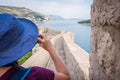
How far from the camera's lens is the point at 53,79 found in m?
1.86

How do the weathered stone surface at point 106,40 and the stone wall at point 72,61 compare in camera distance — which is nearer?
the weathered stone surface at point 106,40

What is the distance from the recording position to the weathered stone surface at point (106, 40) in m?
1.89

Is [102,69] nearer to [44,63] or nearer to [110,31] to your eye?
[110,31]

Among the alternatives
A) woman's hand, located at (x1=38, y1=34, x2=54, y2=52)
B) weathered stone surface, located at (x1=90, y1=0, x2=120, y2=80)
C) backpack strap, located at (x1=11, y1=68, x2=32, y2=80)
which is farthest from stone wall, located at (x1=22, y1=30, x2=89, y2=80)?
backpack strap, located at (x1=11, y1=68, x2=32, y2=80)

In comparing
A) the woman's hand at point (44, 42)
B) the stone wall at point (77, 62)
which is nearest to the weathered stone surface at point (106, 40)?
the woman's hand at point (44, 42)

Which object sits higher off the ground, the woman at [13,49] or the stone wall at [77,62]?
the woman at [13,49]

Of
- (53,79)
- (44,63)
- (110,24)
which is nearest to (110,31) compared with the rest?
(110,24)

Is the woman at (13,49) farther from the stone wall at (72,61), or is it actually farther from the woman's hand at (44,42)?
the stone wall at (72,61)

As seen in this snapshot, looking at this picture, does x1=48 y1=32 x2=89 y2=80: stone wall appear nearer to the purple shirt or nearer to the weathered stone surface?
the weathered stone surface

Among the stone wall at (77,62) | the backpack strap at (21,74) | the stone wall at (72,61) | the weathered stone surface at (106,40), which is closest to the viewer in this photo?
the backpack strap at (21,74)

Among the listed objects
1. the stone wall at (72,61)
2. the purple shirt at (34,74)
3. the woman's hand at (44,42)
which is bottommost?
the stone wall at (72,61)

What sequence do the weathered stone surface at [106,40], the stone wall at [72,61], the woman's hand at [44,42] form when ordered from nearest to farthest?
the weathered stone surface at [106,40] → the woman's hand at [44,42] → the stone wall at [72,61]

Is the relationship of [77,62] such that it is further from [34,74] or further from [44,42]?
[34,74]

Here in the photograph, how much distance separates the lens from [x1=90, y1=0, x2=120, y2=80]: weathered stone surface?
189 cm
